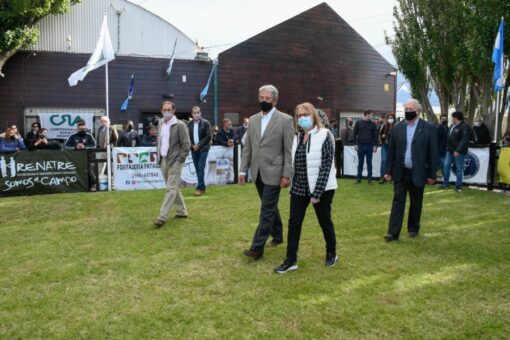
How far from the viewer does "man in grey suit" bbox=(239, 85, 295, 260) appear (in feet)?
17.3

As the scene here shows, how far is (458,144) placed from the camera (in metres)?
11.0

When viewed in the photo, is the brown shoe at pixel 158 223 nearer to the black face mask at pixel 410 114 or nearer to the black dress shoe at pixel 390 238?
the black dress shoe at pixel 390 238

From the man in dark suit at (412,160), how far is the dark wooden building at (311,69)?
622 inches

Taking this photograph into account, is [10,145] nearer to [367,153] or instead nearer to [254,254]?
[254,254]

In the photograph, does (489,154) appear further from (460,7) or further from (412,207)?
(460,7)

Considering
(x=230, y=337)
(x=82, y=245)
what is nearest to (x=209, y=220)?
(x=82, y=245)

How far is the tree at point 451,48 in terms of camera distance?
1756 centimetres

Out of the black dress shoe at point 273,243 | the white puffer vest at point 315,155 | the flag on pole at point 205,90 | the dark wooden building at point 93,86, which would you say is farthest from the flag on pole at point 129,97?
the white puffer vest at point 315,155

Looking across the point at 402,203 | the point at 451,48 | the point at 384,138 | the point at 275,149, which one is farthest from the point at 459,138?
the point at 451,48

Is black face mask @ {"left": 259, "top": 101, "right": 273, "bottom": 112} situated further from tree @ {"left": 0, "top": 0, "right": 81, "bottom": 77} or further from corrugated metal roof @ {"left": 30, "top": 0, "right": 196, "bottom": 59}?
corrugated metal roof @ {"left": 30, "top": 0, "right": 196, "bottom": 59}

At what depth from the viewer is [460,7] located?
1898 centimetres

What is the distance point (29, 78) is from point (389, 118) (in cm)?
1401

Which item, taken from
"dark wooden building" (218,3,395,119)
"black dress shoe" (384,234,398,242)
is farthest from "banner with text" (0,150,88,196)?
"dark wooden building" (218,3,395,119)

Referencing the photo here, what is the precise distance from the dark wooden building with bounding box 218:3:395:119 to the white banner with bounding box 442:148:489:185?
38.5 ft
